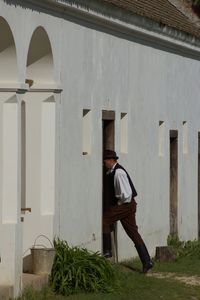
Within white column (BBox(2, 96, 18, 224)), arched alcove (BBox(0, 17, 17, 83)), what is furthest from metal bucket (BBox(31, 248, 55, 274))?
arched alcove (BBox(0, 17, 17, 83))

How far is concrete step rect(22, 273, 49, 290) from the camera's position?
568 inches

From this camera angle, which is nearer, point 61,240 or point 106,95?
point 61,240

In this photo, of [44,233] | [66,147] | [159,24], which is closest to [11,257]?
[44,233]

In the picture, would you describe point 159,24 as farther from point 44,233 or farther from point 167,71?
point 44,233

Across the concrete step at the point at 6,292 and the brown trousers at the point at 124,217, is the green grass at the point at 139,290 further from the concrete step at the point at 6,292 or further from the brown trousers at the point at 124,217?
the brown trousers at the point at 124,217

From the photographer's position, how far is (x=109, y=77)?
18.8m

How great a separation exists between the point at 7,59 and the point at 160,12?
902 cm

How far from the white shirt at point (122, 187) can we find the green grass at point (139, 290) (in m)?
1.04

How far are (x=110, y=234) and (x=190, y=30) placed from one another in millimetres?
6679

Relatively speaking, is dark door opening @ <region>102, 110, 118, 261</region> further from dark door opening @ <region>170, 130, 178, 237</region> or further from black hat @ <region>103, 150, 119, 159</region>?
dark door opening @ <region>170, 130, 178, 237</region>

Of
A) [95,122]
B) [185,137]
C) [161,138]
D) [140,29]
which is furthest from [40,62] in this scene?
[185,137]

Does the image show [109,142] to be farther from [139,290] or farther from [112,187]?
[139,290]

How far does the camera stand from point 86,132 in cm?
1772

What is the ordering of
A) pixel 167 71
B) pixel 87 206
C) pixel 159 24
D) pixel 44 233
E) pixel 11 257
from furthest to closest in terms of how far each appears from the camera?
pixel 167 71 < pixel 159 24 < pixel 87 206 < pixel 44 233 < pixel 11 257
